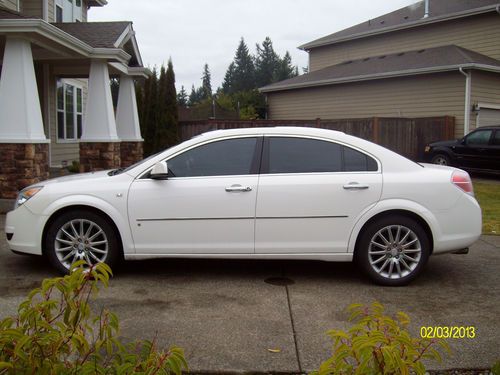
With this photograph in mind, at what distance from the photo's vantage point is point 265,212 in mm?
4988

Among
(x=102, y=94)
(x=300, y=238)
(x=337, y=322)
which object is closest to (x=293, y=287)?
(x=300, y=238)

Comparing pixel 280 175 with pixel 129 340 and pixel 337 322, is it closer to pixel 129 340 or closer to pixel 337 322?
pixel 337 322

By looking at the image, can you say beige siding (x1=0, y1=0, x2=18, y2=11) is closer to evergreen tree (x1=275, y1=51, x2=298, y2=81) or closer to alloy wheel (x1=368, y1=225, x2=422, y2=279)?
alloy wheel (x1=368, y1=225, x2=422, y2=279)

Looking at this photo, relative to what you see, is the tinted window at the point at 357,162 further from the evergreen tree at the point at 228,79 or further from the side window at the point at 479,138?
the evergreen tree at the point at 228,79

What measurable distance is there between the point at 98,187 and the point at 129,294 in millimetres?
1180

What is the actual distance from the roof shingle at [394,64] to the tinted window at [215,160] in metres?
14.9

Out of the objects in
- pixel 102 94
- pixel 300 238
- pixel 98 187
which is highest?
pixel 102 94

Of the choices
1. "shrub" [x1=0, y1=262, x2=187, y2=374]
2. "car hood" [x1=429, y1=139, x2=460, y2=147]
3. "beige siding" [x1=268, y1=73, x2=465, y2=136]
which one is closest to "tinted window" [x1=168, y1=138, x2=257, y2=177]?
"shrub" [x1=0, y1=262, x2=187, y2=374]

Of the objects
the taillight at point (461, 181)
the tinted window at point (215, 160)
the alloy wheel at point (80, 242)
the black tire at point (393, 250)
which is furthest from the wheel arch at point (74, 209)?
the taillight at point (461, 181)

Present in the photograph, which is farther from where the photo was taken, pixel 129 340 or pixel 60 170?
pixel 60 170

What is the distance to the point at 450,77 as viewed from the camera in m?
18.2

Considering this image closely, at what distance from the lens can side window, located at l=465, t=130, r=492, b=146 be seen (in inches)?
593

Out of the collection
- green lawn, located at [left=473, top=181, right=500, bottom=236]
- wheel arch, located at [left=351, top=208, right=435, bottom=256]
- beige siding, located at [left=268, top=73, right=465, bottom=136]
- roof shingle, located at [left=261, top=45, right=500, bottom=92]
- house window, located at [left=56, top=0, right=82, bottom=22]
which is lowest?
green lawn, located at [left=473, top=181, right=500, bottom=236]

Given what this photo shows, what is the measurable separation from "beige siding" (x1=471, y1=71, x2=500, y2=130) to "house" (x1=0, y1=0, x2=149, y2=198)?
1154 cm
